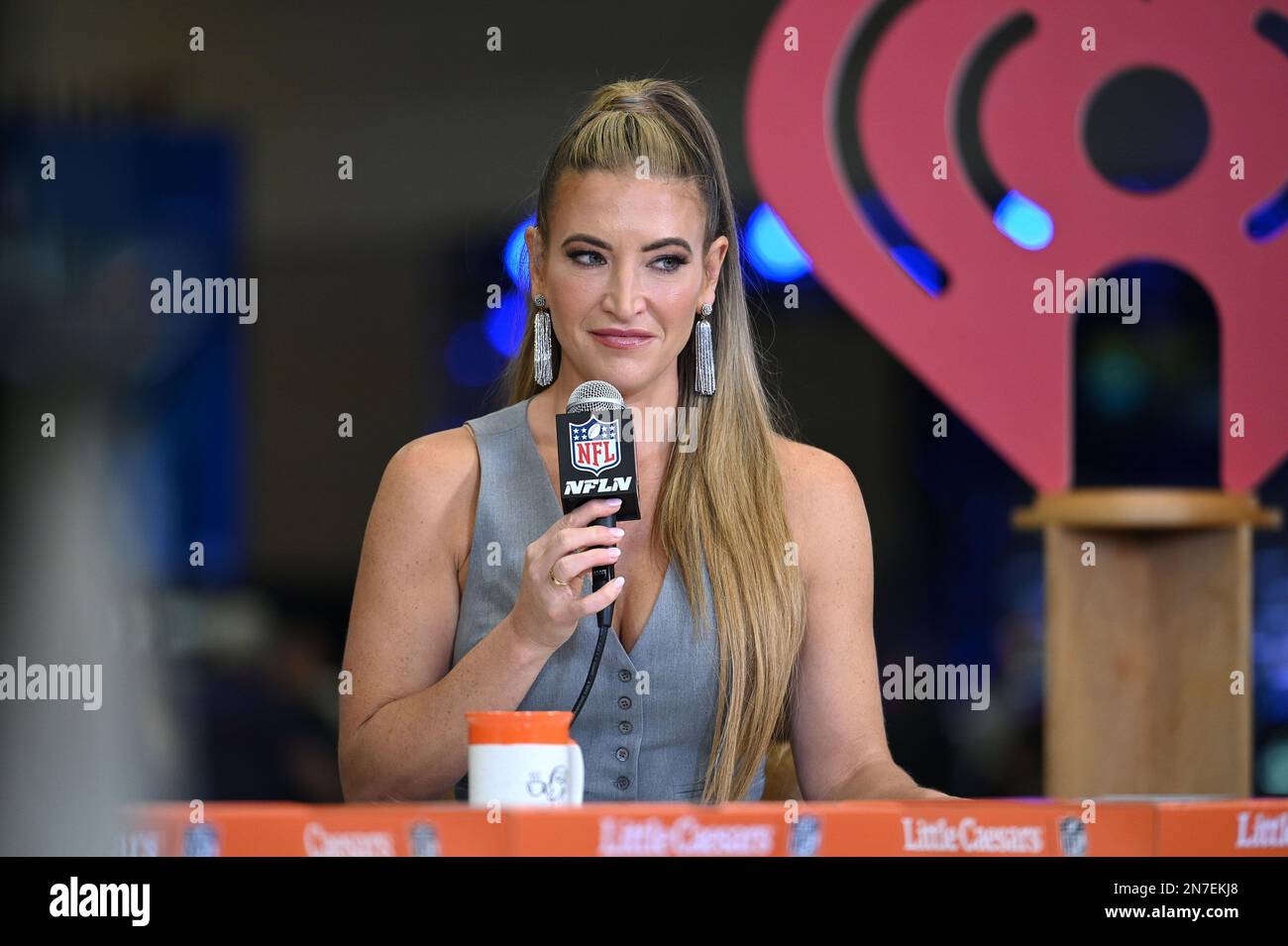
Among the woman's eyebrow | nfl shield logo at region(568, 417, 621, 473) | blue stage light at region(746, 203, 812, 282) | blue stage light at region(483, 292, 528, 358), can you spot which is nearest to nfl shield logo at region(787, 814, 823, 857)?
nfl shield logo at region(568, 417, 621, 473)

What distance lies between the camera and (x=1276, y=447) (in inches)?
135

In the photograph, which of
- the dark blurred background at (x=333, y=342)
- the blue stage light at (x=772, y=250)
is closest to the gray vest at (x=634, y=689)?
the dark blurred background at (x=333, y=342)

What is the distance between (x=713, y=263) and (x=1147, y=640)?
4.74 feet

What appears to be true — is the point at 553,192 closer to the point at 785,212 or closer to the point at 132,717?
the point at 785,212

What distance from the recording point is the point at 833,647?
2330mm

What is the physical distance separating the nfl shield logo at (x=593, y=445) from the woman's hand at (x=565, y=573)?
0.14ft

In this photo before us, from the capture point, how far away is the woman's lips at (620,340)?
2.29 metres

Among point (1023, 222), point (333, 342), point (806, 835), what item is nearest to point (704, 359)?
point (806, 835)

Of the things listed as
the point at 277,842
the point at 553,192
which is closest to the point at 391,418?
the point at 553,192

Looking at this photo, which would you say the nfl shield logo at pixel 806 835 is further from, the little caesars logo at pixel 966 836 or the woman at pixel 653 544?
the woman at pixel 653 544

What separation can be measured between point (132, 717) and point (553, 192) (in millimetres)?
2020

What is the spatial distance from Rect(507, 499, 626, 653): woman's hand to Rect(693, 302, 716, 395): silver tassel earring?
0.51m

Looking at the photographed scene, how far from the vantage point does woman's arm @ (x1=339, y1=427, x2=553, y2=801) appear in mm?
2086

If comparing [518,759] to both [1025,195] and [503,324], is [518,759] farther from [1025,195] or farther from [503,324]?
[503,324]
